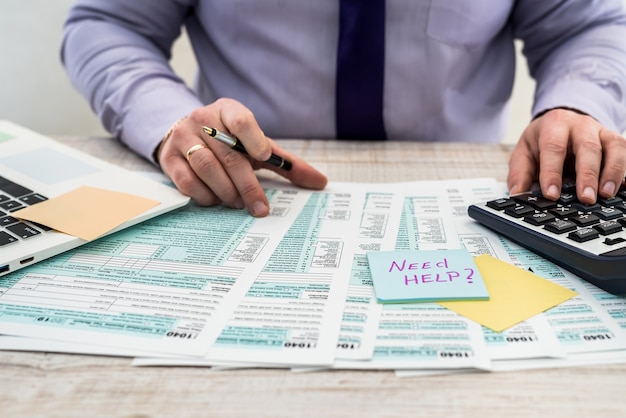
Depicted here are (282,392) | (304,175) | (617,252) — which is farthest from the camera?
(304,175)

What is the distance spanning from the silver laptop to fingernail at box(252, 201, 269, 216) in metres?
0.07

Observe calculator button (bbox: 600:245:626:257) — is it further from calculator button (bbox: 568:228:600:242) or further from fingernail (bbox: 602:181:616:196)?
fingernail (bbox: 602:181:616:196)

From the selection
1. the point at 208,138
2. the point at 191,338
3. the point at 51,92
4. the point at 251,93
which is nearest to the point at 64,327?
the point at 191,338

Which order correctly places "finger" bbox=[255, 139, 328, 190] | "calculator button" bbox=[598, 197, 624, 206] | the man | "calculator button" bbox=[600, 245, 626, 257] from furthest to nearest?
the man
"finger" bbox=[255, 139, 328, 190]
"calculator button" bbox=[598, 197, 624, 206]
"calculator button" bbox=[600, 245, 626, 257]

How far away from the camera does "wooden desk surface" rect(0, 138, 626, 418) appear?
328mm

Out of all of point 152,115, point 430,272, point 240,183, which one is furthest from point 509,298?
point 152,115

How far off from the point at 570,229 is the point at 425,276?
0.14m

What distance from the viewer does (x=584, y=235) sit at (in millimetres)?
473

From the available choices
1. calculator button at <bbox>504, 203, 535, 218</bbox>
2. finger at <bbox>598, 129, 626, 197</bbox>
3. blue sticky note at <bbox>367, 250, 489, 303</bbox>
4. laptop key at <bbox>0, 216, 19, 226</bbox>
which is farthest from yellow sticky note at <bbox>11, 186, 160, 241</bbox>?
finger at <bbox>598, 129, 626, 197</bbox>

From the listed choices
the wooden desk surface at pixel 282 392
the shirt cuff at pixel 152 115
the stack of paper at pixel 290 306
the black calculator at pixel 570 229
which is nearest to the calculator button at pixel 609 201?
the black calculator at pixel 570 229

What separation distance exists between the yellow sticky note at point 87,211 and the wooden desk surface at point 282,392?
0.16 metres

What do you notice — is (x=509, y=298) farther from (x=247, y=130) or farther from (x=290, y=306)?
A: (x=247, y=130)

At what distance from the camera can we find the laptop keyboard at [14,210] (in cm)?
49

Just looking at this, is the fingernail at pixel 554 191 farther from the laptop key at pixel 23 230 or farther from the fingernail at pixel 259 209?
the laptop key at pixel 23 230
